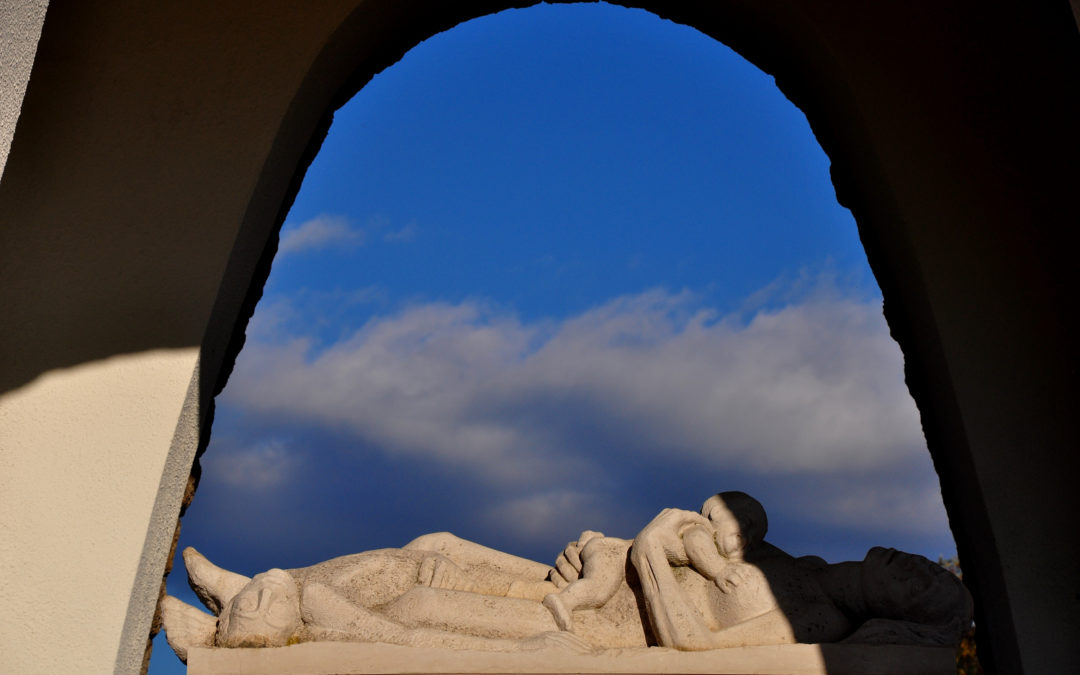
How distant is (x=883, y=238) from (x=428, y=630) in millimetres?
2483

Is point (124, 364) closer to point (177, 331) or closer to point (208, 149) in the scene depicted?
point (177, 331)

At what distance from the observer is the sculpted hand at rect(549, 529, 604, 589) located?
4.01 meters

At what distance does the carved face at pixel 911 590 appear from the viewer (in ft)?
11.9

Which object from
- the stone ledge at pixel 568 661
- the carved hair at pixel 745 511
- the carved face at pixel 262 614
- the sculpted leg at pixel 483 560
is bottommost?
the stone ledge at pixel 568 661

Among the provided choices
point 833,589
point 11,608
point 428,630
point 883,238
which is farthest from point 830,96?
point 11,608

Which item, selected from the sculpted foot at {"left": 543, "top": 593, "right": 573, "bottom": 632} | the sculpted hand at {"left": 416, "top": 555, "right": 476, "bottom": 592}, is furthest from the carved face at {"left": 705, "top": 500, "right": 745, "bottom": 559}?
the sculpted hand at {"left": 416, "top": 555, "right": 476, "bottom": 592}

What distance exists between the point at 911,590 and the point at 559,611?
4.30ft

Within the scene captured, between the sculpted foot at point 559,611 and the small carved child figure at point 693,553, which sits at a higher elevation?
the small carved child figure at point 693,553

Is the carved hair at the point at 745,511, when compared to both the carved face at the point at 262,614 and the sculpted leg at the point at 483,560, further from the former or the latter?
the carved face at the point at 262,614

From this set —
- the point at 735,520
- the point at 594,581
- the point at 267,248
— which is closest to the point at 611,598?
the point at 594,581

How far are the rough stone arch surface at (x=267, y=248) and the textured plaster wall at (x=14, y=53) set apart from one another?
1479mm

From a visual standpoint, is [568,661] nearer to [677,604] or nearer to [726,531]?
[677,604]

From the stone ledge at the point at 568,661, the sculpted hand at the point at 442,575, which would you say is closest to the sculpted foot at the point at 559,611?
the stone ledge at the point at 568,661

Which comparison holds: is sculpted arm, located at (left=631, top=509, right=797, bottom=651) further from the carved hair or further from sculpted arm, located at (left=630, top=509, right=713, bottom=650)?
the carved hair
